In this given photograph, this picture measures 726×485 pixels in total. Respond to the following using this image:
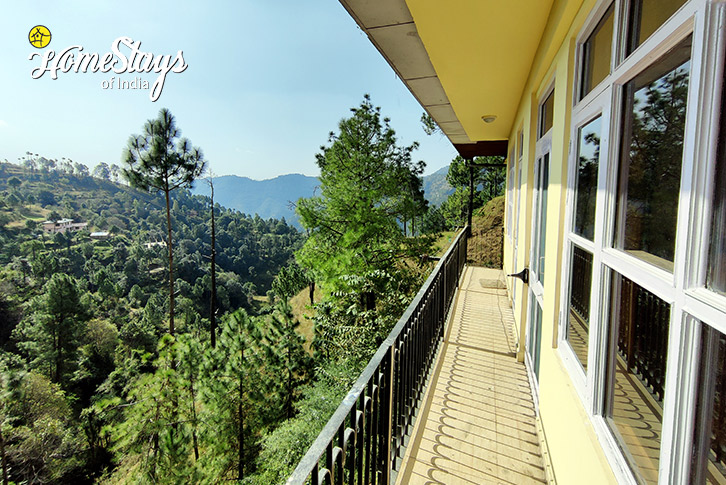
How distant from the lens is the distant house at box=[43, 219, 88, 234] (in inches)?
2468

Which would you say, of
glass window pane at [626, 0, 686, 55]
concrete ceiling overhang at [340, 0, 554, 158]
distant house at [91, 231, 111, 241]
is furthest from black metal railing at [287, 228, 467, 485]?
distant house at [91, 231, 111, 241]

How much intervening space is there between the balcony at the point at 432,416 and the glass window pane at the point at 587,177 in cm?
106

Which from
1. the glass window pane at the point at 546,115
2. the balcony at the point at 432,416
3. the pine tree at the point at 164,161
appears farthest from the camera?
the pine tree at the point at 164,161

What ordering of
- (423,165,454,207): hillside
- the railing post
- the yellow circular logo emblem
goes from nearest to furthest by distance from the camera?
the railing post → the yellow circular logo emblem → (423,165,454,207): hillside

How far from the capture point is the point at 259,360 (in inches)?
578

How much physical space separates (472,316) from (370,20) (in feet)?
13.0

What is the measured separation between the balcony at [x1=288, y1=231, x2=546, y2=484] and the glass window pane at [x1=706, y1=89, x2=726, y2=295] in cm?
95

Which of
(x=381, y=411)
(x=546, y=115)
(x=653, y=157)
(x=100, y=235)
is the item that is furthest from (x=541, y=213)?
(x=100, y=235)

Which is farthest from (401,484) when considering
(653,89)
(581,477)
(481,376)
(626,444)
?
(653,89)

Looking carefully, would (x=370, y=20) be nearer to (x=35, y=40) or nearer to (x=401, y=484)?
(x=401, y=484)

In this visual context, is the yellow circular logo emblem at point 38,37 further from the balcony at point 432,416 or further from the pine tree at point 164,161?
the balcony at point 432,416

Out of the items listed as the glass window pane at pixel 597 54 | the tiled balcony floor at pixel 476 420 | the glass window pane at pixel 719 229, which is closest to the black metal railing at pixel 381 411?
the tiled balcony floor at pixel 476 420

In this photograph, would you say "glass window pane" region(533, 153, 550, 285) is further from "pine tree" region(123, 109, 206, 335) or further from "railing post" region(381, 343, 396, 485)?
"pine tree" region(123, 109, 206, 335)

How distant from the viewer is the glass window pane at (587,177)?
4.52ft
